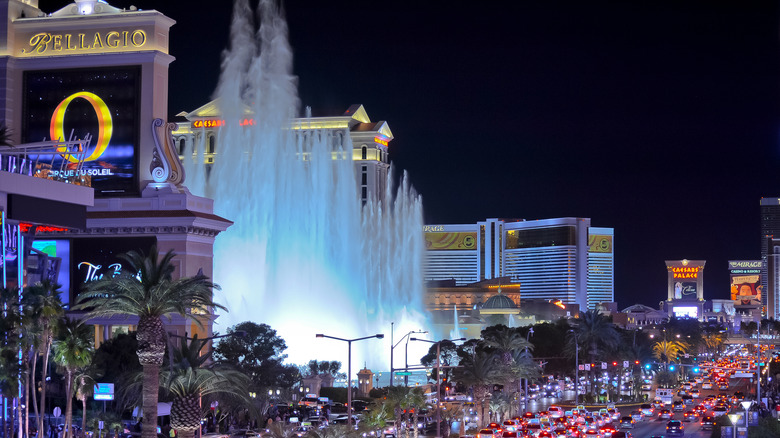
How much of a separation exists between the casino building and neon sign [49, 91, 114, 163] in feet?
0.18

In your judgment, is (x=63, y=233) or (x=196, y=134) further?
(x=196, y=134)

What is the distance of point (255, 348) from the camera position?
62.6 meters

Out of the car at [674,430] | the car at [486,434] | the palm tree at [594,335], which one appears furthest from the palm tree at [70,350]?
the palm tree at [594,335]

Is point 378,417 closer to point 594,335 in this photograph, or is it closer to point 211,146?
point 594,335

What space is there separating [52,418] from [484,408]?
23.4 meters

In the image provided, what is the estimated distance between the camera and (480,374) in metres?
56.5

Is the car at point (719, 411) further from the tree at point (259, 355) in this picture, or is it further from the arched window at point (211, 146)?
the arched window at point (211, 146)

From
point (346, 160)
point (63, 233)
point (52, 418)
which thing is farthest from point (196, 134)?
point (52, 418)

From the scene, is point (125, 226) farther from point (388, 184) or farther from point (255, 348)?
point (388, 184)

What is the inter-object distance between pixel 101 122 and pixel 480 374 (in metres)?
24.8

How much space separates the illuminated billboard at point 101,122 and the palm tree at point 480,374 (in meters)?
20.5

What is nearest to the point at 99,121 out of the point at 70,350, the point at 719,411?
the point at 70,350

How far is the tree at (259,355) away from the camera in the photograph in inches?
2419

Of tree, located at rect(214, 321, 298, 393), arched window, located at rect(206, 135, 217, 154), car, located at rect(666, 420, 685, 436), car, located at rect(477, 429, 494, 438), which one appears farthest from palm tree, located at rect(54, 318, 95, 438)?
arched window, located at rect(206, 135, 217, 154)
